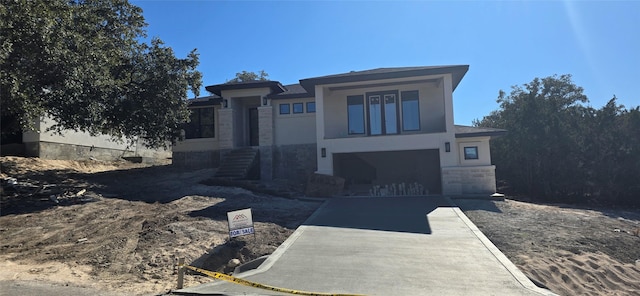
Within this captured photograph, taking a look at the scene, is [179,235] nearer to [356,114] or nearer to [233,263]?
[233,263]

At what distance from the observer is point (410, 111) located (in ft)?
63.0

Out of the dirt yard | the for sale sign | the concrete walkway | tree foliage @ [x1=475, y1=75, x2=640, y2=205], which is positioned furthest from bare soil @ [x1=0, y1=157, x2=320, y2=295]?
tree foliage @ [x1=475, y1=75, x2=640, y2=205]

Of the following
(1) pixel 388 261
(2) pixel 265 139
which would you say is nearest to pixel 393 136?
(2) pixel 265 139

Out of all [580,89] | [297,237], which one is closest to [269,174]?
[297,237]

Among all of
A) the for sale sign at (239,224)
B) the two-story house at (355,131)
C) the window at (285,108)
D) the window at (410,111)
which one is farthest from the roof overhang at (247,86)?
the for sale sign at (239,224)

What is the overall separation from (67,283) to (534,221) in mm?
11743

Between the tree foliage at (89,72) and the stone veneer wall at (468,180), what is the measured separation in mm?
12207

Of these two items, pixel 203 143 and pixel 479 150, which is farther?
pixel 203 143

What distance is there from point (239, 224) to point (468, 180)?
1128cm

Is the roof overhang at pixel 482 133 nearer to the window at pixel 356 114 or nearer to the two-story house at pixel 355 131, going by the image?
the two-story house at pixel 355 131

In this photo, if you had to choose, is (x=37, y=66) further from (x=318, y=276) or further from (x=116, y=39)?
(x=318, y=276)

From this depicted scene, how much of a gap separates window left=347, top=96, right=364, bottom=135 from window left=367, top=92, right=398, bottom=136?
0.39 meters

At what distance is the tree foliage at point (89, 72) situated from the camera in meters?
9.92

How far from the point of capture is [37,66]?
11180mm
